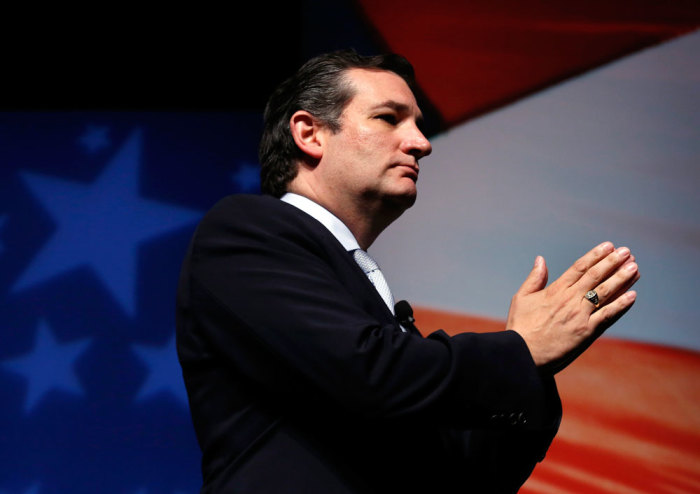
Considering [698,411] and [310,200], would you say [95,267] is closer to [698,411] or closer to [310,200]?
[310,200]

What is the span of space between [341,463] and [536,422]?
9.5 inches

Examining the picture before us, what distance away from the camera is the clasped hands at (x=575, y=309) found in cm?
78

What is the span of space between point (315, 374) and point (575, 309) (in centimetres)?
33

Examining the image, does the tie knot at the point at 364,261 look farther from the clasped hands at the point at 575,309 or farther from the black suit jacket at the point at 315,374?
the clasped hands at the point at 575,309

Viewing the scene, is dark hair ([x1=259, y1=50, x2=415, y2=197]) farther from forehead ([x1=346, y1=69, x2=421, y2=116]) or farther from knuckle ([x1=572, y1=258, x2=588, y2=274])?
knuckle ([x1=572, y1=258, x2=588, y2=274])

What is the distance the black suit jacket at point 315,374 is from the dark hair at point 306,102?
318 millimetres

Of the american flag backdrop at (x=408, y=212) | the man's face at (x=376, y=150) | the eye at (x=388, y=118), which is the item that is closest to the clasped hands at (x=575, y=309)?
the man's face at (x=376, y=150)

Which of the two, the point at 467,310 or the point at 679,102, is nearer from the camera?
the point at 679,102

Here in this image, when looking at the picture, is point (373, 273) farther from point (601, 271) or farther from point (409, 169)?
point (601, 271)

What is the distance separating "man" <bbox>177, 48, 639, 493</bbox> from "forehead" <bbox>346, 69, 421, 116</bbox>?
286 mm

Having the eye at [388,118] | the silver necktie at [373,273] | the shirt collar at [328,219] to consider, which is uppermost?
the eye at [388,118]

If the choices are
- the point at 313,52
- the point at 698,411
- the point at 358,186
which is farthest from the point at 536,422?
the point at 313,52

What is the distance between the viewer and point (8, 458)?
6.75ft

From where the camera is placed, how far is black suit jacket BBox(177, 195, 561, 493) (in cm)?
72
